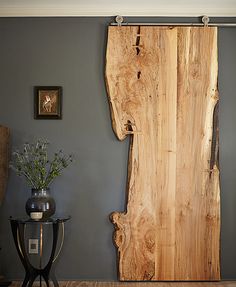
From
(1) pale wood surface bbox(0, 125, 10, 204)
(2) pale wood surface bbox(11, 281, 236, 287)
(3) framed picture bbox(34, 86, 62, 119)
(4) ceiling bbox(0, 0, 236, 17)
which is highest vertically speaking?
(4) ceiling bbox(0, 0, 236, 17)

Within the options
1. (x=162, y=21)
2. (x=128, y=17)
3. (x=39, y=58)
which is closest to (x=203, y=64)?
(x=162, y=21)

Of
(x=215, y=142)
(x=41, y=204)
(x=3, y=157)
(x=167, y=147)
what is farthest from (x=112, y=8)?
(x=41, y=204)

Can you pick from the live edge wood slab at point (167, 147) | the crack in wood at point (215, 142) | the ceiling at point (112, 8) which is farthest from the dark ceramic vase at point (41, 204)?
the ceiling at point (112, 8)

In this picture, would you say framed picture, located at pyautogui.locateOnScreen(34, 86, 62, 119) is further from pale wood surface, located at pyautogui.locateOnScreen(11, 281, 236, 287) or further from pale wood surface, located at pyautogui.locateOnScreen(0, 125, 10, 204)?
pale wood surface, located at pyautogui.locateOnScreen(11, 281, 236, 287)

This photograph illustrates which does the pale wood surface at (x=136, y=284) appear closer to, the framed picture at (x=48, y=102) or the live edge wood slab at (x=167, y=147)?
the live edge wood slab at (x=167, y=147)

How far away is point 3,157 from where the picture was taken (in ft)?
10.2

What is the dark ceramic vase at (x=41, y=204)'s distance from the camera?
288 cm

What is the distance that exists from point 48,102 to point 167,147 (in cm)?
110

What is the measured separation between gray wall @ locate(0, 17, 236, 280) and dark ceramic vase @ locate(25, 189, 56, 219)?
0.31 m

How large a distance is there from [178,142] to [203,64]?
2.36 feet

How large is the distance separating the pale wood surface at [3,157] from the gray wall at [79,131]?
98 millimetres

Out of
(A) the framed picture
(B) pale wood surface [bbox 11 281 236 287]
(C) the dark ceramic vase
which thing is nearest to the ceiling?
(A) the framed picture

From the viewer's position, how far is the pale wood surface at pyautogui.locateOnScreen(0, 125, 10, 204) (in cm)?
309

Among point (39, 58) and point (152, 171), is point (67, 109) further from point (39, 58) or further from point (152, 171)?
point (152, 171)
